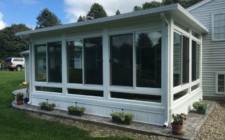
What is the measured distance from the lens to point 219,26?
8.30 meters

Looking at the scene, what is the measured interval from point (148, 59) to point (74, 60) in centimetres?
252

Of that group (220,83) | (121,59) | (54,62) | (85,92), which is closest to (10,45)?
(54,62)

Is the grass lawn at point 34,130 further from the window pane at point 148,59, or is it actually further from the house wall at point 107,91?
the window pane at point 148,59

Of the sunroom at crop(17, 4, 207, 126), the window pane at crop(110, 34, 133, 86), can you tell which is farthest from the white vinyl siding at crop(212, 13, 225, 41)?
the window pane at crop(110, 34, 133, 86)

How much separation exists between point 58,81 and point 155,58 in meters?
3.52

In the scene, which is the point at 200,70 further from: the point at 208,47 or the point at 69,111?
the point at 69,111

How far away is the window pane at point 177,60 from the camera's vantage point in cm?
529

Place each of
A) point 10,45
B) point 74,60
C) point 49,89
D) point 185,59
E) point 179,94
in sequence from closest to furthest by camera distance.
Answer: point 179,94
point 185,59
point 74,60
point 49,89
point 10,45

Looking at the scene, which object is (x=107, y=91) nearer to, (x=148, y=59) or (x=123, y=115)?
(x=123, y=115)

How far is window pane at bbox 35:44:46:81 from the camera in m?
7.55

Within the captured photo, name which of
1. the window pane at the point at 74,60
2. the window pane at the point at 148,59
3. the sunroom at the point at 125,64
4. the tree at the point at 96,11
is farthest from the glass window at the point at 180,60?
the tree at the point at 96,11

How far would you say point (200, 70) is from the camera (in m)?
8.23

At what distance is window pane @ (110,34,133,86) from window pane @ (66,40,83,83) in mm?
1184

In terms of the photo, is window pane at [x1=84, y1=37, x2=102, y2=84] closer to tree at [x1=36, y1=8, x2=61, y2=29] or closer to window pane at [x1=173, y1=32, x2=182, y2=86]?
window pane at [x1=173, y1=32, x2=182, y2=86]
